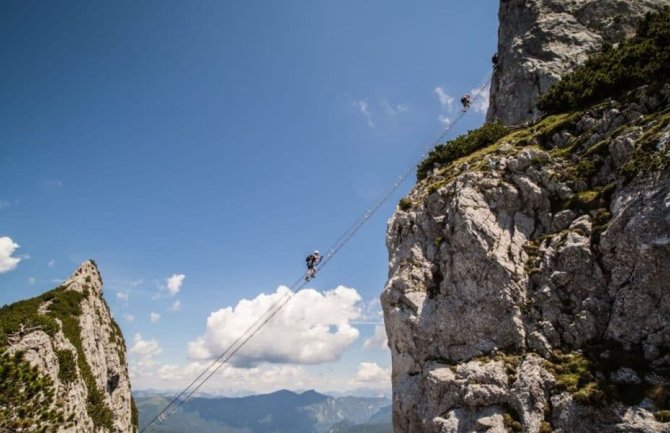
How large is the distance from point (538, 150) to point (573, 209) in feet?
22.2

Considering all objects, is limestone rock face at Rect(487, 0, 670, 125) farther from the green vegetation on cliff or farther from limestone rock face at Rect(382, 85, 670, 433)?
the green vegetation on cliff

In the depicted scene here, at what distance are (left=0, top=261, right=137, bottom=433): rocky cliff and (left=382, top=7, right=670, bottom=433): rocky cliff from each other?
1112 inches

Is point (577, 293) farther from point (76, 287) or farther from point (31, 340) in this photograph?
point (76, 287)

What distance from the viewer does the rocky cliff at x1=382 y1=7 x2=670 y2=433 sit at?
22.0 m

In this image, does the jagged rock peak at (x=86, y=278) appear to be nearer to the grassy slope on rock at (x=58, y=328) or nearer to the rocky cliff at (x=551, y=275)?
the grassy slope on rock at (x=58, y=328)

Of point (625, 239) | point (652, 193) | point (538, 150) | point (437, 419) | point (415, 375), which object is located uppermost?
point (538, 150)

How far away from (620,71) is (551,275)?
21.2 m

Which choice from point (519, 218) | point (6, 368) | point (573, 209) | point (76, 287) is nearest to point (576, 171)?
point (573, 209)

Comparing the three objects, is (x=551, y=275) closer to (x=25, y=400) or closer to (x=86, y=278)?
(x=25, y=400)

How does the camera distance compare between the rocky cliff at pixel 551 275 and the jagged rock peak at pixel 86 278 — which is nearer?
the rocky cliff at pixel 551 275

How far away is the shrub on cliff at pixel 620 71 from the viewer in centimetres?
3334

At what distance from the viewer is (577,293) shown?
1027 inches

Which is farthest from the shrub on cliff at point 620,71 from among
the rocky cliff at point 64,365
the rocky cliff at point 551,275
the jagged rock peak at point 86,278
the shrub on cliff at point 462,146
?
the jagged rock peak at point 86,278

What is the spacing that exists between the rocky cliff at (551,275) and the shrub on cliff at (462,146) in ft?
12.5
